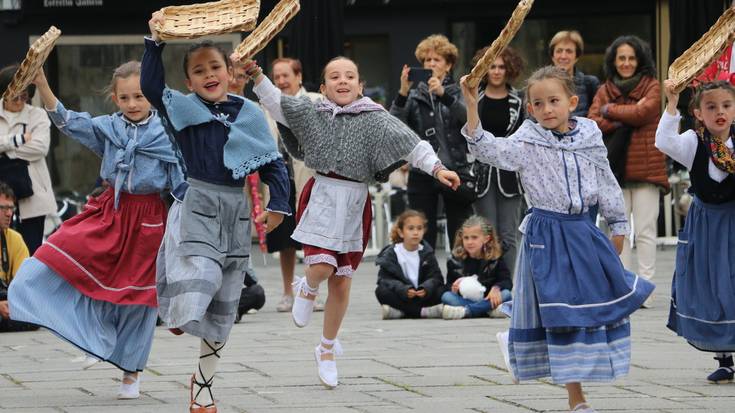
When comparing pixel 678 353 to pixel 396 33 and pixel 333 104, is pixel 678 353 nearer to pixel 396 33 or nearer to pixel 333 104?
pixel 333 104

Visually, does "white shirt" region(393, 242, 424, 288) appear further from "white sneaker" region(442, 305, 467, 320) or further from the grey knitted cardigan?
the grey knitted cardigan

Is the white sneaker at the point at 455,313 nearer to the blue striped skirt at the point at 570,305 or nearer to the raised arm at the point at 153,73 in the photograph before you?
the blue striped skirt at the point at 570,305

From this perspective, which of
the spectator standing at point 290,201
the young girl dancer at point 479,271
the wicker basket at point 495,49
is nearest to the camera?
the wicker basket at point 495,49

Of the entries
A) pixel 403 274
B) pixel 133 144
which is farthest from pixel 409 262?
pixel 133 144

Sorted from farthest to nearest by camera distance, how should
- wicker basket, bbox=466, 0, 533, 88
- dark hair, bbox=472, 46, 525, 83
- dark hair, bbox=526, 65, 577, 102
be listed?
dark hair, bbox=472, 46, 525, 83 → dark hair, bbox=526, 65, 577, 102 → wicker basket, bbox=466, 0, 533, 88

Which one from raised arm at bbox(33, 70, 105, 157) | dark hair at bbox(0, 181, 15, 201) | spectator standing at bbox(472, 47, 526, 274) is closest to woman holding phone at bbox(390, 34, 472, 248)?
spectator standing at bbox(472, 47, 526, 274)

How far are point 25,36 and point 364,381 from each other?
38.4ft

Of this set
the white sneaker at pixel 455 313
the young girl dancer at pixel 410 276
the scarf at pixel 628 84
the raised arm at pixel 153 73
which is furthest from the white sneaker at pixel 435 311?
the raised arm at pixel 153 73

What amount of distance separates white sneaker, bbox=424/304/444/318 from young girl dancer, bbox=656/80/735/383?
11.2 ft

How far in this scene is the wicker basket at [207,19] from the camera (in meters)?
6.43

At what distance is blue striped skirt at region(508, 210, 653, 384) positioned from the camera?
640 cm

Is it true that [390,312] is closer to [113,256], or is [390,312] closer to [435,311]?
[435,311]

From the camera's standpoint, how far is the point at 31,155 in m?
→ 11.5

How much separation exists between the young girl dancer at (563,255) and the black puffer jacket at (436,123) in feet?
14.6
